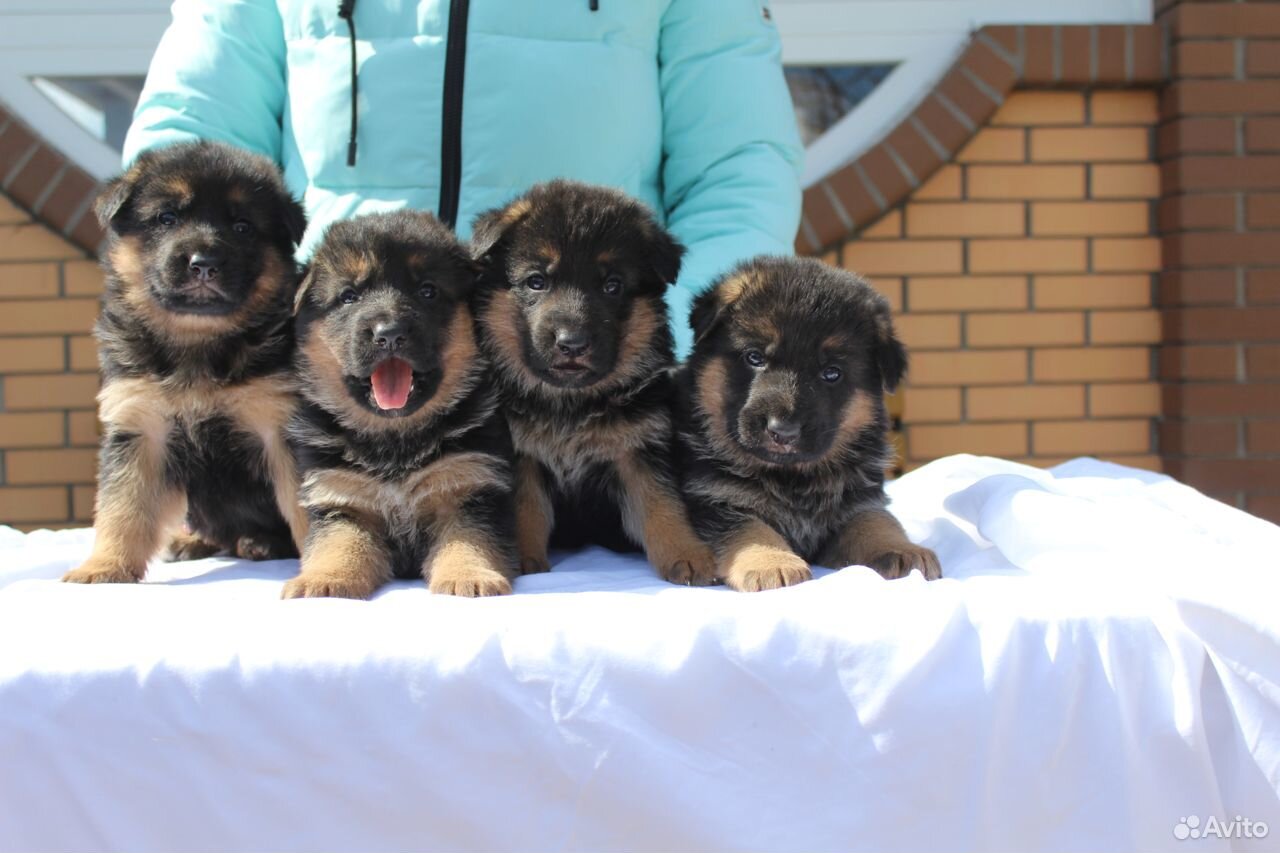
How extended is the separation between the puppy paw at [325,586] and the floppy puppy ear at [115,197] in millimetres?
985

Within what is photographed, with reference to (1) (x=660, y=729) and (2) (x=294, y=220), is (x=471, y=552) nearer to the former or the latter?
(1) (x=660, y=729)

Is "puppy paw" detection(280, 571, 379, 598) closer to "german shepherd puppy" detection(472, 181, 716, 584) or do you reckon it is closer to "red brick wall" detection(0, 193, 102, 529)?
"german shepherd puppy" detection(472, 181, 716, 584)

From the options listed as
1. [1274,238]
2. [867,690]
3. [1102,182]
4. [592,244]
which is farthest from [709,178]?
[1274,238]

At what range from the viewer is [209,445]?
244cm

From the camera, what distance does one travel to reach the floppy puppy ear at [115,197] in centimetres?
240

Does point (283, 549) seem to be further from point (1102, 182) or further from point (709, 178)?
point (1102, 182)

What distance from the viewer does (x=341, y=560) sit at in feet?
6.99

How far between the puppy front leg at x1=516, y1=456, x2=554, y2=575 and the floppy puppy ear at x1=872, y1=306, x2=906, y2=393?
84 centimetres

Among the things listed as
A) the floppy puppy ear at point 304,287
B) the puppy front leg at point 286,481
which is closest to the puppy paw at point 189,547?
the puppy front leg at point 286,481

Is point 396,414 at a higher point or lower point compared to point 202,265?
lower

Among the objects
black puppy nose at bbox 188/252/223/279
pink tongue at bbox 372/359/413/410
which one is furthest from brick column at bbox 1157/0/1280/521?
black puppy nose at bbox 188/252/223/279

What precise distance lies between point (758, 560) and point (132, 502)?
139cm

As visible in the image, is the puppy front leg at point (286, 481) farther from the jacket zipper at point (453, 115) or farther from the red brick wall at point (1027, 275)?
the red brick wall at point (1027, 275)

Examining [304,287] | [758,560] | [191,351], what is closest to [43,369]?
[191,351]
